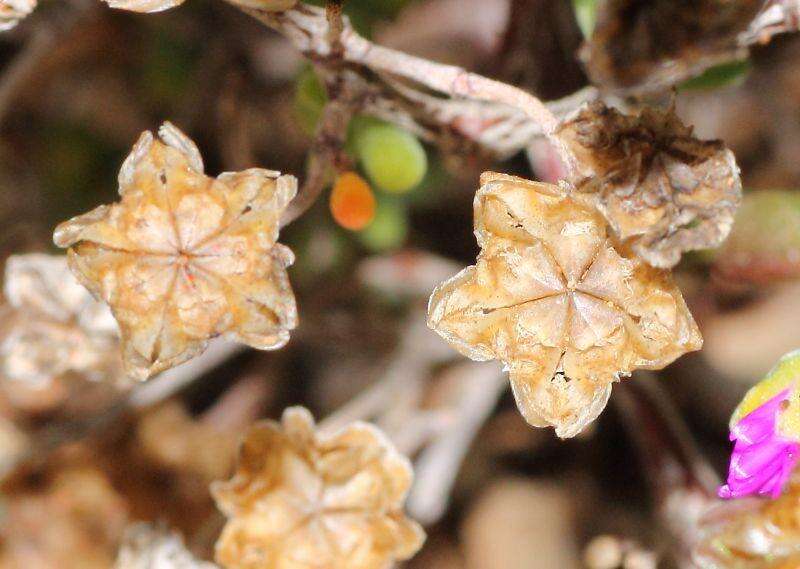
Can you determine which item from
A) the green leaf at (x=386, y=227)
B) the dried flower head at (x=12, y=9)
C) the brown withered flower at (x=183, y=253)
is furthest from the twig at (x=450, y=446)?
the dried flower head at (x=12, y=9)

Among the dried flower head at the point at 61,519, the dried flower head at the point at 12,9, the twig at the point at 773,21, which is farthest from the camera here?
the dried flower head at the point at 61,519

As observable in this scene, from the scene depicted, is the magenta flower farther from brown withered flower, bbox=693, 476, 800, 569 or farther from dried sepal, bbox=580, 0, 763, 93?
dried sepal, bbox=580, 0, 763, 93

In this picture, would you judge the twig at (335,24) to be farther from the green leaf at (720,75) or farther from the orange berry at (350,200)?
the green leaf at (720,75)

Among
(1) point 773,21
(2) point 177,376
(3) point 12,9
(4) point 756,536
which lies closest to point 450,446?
(2) point 177,376

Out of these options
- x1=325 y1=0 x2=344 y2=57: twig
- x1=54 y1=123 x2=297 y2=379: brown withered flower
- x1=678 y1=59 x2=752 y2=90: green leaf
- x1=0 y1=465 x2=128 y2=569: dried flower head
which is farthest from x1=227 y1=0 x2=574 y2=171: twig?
x1=0 y1=465 x2=128 y2=569: dried flower head

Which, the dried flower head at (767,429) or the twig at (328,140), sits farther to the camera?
the twig at (328,140)

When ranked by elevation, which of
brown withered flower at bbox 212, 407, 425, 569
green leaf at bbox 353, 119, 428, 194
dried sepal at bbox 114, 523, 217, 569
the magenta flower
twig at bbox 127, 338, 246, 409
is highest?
green leaf at bbox 353, 119, 428, 194
